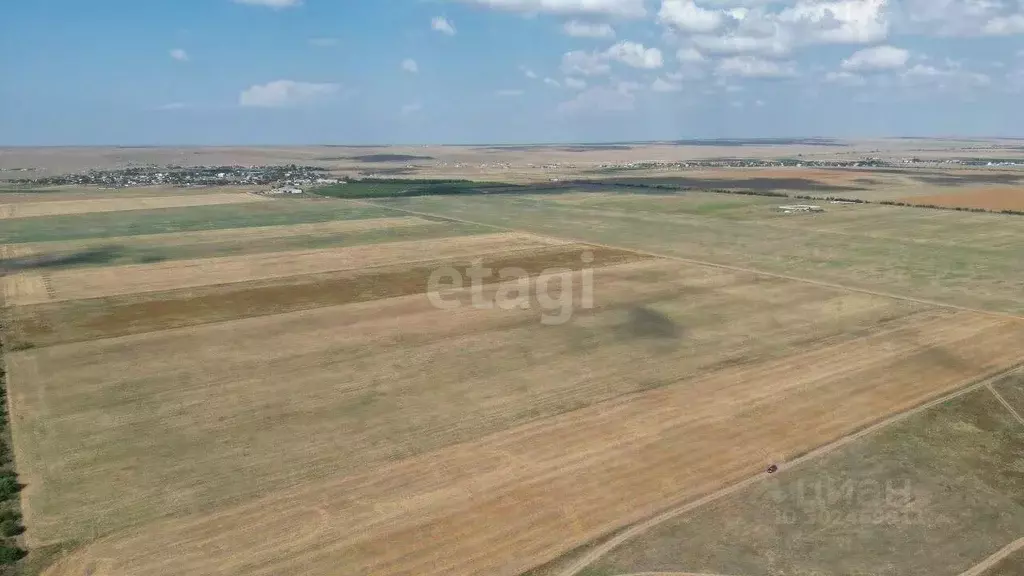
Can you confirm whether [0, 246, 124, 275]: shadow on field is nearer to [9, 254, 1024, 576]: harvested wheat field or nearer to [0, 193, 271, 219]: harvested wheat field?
[9, 254, 1024, 576]: harvested wheat field

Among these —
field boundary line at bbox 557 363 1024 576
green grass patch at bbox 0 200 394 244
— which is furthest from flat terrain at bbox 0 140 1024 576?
green grass patch at bbox 0 200 394 244

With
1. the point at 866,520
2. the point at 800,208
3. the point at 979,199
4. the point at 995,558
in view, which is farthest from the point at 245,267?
the point at 979,199

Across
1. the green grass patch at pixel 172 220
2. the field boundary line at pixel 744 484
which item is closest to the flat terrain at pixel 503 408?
the field boundary line at pixel 744 484

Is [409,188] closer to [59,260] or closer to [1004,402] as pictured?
[59,260]

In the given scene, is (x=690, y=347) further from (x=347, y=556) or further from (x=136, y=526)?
(x=136, y=526)

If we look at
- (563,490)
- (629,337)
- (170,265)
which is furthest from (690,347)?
(170,265)

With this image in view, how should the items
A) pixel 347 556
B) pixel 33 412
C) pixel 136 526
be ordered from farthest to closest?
pixel 33 412
pixel 136 526
pixel 347 556
